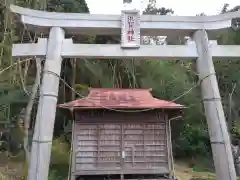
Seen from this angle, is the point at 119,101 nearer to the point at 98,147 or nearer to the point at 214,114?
the point at 98,147

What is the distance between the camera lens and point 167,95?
13.5 meters

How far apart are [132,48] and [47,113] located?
1.64 metres

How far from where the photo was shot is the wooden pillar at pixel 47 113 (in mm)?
3920

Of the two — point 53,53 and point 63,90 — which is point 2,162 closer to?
point 63,90

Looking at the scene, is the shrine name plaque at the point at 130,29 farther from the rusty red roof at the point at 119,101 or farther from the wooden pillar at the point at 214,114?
the rusty red roof at the point at 119,101

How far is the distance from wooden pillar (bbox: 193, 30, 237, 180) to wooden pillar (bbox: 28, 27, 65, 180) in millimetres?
2250

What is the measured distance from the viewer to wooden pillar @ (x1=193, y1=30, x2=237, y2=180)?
4.05m

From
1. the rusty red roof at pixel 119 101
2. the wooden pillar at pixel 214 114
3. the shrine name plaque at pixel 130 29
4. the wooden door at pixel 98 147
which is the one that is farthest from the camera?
the wooden door at pixel 98 147

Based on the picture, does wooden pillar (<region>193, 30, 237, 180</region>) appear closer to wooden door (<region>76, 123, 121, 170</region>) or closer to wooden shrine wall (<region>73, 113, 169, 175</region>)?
wooden shrine wall (<region>73, 113, 169, 175</region>)

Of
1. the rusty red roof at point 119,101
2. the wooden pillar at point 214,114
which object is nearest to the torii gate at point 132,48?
the wooden pillar at point 214,114

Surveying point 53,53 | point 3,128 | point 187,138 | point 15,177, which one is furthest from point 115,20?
point 187,138

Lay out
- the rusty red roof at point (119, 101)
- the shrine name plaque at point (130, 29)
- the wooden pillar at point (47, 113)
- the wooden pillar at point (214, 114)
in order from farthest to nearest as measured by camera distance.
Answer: the rusty red roof at point (119, 101)
the shrine name plaque at point (130, 29)
the wooden pillar at point (214, 114)
the wooden pillar at point (47, 113)

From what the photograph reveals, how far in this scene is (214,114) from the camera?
4223mm

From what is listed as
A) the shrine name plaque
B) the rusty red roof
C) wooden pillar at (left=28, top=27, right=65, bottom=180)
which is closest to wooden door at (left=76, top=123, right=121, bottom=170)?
the rusty red roof
